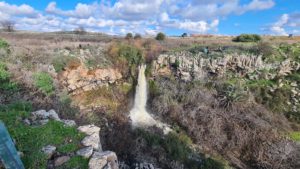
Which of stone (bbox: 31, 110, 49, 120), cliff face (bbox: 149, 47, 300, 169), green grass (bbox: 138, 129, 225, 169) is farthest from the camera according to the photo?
cliff face (bbox: 149, 47, 300, 169)

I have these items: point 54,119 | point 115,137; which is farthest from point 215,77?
point 54,119

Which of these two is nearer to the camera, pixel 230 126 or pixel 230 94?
pixel 230 126

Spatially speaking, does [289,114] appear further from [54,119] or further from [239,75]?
[54,119]

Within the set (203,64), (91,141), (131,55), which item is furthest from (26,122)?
(203,64)

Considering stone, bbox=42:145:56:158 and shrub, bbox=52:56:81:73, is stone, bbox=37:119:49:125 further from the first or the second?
shrub, bbox=52:56:81:73

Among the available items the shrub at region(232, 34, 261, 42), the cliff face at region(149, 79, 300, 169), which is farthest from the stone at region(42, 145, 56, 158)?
the shrub at region(232, 34, 261, 42)

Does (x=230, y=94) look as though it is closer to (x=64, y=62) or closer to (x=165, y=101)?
(x=165, y=101)

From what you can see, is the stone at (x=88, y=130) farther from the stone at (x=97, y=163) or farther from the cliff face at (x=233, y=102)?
the cliff face at (x=233, y=102)

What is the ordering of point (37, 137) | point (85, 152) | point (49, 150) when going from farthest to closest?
point (37, 137)
point (85, 152)
point (49, 150)
